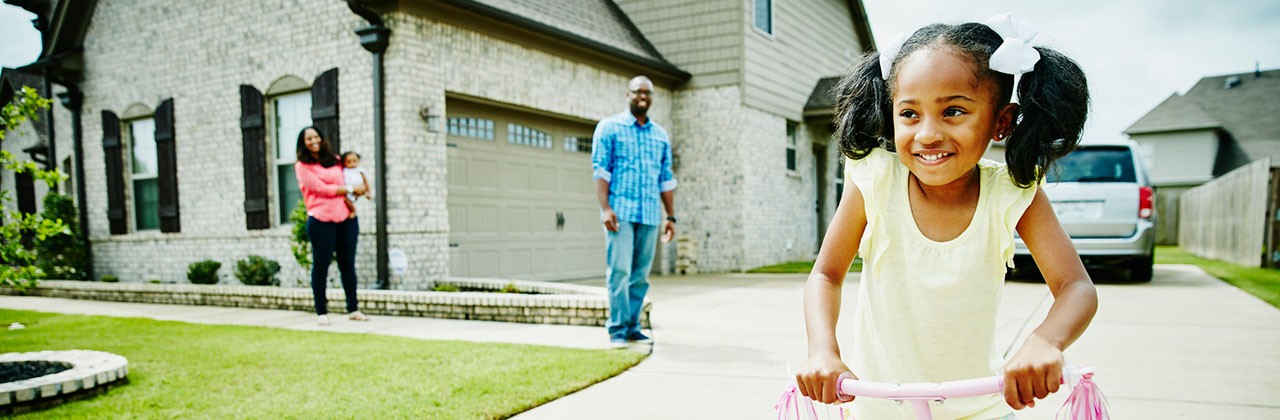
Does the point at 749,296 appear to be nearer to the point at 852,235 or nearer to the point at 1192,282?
the point at 1192,282

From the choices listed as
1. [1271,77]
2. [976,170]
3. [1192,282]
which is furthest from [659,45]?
[1271,77]

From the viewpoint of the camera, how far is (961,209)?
143 centimetres

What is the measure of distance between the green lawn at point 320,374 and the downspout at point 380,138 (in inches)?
80.4

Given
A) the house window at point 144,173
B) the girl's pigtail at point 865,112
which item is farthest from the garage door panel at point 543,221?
the girl's pigtail at point 865,112

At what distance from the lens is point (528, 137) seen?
9.38 m

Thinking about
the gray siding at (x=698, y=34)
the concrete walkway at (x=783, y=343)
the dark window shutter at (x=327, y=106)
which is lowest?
the concrete walkway at (x=783, y=343)

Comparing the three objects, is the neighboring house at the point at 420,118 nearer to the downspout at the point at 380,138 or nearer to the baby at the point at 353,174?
Answer: the downspout at the point at 380,138

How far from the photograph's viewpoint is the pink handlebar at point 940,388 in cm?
111

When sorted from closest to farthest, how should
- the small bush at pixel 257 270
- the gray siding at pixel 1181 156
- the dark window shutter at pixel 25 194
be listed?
the small bush at pixel 257 270 → the dark window shutter at pixel 25 194 → the gray siding at pixel 1181 156

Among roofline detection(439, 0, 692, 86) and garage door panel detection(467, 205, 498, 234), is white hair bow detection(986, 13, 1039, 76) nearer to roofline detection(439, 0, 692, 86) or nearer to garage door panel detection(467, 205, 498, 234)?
roofline detection(439, 0, 692, 86)

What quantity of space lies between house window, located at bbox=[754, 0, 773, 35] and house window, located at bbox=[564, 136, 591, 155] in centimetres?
369

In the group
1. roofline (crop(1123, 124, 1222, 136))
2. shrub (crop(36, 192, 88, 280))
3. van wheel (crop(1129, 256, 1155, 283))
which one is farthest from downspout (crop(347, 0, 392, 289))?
roofline (crop(1123, 124, 1222, 136))

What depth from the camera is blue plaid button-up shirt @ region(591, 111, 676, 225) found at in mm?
4418

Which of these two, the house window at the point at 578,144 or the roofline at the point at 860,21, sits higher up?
the roofline at the point at 860,21
